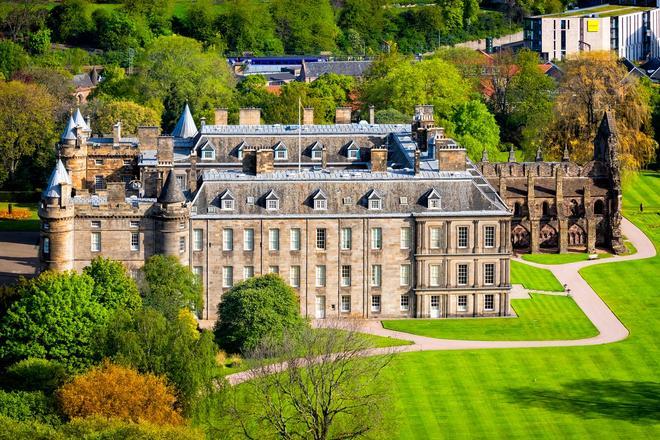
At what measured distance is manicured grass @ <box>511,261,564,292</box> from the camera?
145125 millimetres

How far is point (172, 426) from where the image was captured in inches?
4033

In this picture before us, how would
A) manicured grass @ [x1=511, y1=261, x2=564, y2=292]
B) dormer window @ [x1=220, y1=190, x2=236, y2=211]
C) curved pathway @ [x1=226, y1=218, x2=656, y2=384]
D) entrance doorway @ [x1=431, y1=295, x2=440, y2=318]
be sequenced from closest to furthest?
curved pathway @ [x1=226, y1=218, x2=656, y2=384], dormer window @ [x1=220, y1=190, x2=236, y2=211], entrance doorway @ [x1=431, y1=295, x2=440, y2=318], manicured grass @ [x1=511, y1=261, x2=564, y2=292]

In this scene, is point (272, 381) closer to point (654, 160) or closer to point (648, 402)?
point (648, 402)

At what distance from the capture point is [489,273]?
137m

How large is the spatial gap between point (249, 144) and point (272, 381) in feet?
155

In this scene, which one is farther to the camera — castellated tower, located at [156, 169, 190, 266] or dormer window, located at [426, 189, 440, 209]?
dormer window, located at [426, 189, 440, 209]

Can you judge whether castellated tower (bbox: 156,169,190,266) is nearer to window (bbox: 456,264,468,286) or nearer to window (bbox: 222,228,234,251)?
window (bbox: 222,228,234,251)

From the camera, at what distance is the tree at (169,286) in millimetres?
126125

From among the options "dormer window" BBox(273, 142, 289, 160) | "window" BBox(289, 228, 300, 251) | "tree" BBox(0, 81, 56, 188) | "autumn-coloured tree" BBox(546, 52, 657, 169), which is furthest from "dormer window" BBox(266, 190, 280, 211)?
"tree" BBox(0, 81, 56, 188)

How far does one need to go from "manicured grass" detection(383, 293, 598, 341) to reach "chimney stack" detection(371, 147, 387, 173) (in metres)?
11.4

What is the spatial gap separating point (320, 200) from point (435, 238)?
349 inches

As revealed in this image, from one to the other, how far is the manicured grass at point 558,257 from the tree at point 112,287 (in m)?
42.5

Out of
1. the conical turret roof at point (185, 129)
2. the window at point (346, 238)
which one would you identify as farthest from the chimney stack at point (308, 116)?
the window at point (346, 238)

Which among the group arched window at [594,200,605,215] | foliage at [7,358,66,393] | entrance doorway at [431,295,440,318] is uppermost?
arched window at [594,200,605,215]
